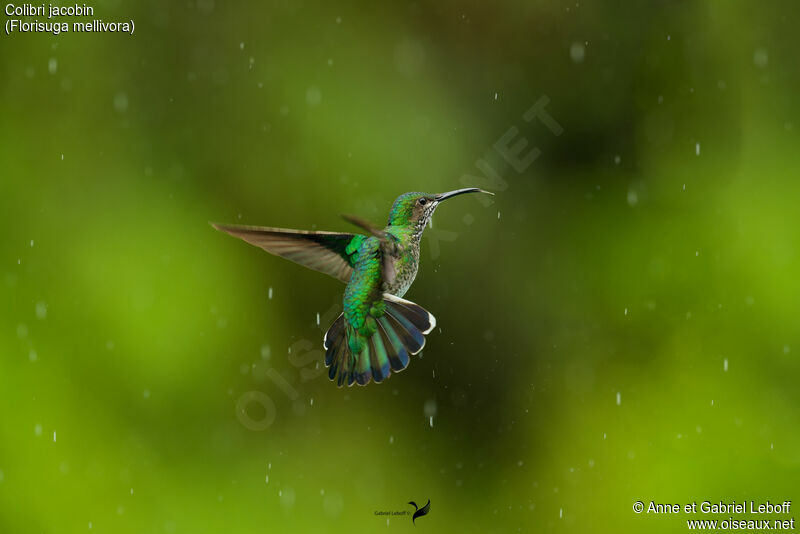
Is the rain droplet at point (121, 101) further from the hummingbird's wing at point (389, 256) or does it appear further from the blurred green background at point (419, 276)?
the hummingbird's wing at point (389, 256)

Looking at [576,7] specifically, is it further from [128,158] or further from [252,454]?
[252,454]

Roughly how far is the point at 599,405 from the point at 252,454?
106 centimetres

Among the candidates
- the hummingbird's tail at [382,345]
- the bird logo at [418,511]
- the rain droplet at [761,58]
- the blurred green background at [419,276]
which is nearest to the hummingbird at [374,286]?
the hummingbird's tail at [382,345]

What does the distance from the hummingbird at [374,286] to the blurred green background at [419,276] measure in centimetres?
113

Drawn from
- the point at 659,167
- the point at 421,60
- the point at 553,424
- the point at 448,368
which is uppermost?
the point at 421,60

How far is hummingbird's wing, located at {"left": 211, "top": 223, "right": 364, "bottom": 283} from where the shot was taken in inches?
45.3

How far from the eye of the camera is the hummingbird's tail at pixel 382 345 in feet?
4.17

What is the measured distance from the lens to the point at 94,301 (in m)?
2.61

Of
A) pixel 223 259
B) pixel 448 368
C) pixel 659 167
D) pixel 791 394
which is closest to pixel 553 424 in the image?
pixel 448 368

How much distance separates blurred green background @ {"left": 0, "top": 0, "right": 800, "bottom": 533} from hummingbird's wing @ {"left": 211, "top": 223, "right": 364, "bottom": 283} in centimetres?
112

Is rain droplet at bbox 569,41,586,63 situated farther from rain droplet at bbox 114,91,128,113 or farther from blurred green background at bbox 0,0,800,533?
rain droplet at bbox 114,91,128,113

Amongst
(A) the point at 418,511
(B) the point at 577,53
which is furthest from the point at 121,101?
(A) the point at 418,511

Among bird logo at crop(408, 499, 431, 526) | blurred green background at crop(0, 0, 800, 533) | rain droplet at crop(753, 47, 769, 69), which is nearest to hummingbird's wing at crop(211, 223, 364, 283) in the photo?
blurred green background at crop(0, 0, 800, 533)

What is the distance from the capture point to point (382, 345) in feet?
4.41
